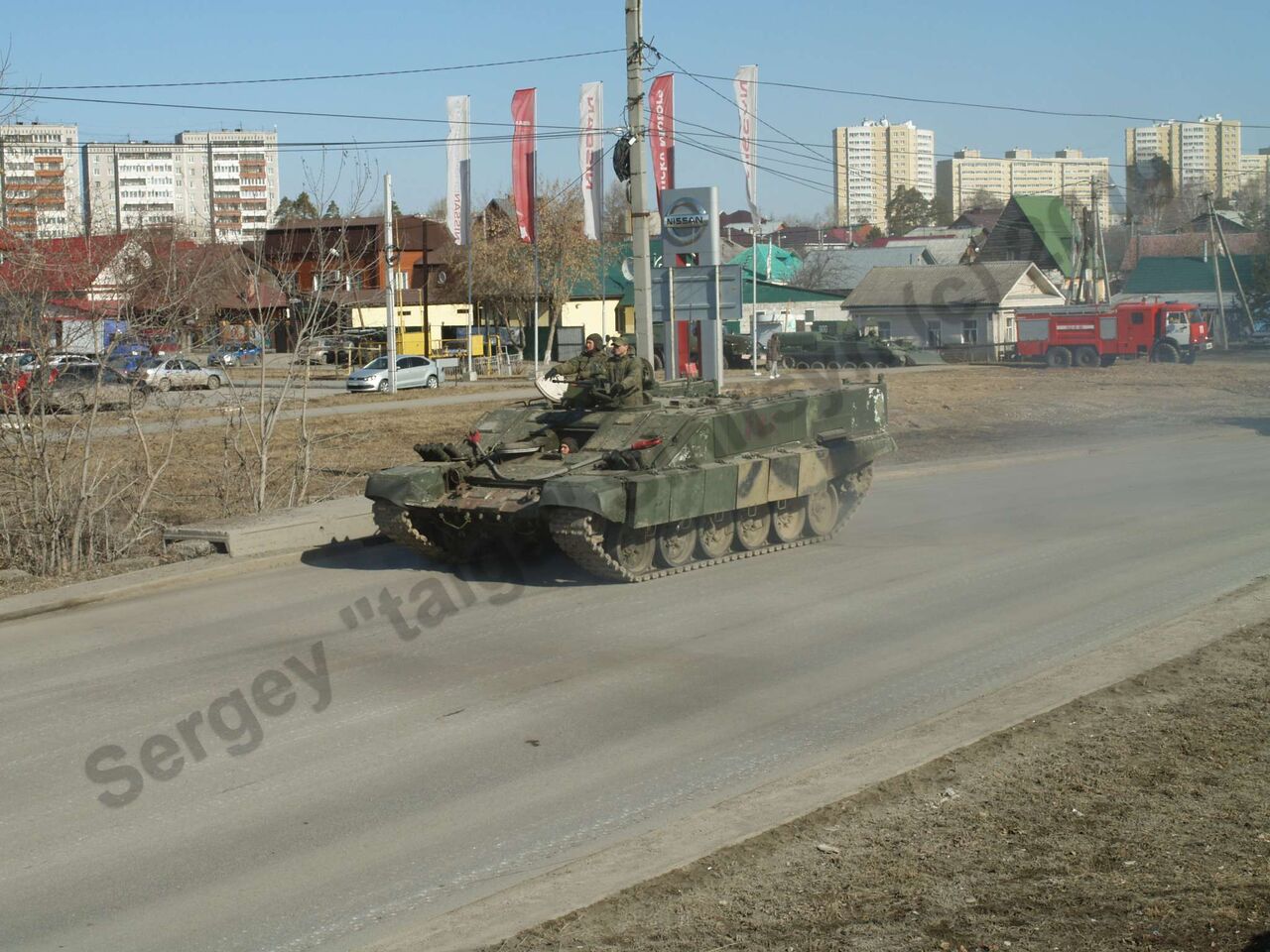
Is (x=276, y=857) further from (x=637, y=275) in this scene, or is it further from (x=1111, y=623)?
(x=637, y=275)

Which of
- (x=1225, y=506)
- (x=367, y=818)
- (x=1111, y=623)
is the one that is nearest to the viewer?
(x=367, y=818)

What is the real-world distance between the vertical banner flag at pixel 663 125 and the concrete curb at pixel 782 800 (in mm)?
17376

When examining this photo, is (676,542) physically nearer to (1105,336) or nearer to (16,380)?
(16,380)

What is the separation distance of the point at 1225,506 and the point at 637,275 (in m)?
7.86

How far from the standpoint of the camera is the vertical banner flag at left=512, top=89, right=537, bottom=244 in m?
33.0

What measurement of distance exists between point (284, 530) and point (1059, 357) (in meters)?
39.3

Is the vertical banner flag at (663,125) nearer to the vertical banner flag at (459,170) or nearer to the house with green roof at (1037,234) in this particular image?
the vertical banner flag at (459,170)

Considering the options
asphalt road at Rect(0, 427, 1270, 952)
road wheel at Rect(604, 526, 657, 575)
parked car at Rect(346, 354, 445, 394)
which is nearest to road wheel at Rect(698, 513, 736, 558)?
asphalt road at Rect(0, 427, 1270, 952)

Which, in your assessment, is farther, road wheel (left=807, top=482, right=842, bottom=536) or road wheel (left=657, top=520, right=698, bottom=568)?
road wheel (left=807, top=482, right=842, bottom=536)

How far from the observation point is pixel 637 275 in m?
19.3

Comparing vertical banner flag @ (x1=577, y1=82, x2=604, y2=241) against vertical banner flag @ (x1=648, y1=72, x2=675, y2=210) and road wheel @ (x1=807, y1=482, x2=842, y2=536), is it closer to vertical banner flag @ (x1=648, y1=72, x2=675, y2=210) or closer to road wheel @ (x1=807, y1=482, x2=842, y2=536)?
vertical banner flag @ (x1=648, y1=72, x2=675, y2=210)

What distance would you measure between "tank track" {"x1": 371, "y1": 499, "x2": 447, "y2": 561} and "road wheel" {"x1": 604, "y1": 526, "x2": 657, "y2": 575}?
199 cm

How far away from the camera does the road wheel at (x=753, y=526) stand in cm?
1437

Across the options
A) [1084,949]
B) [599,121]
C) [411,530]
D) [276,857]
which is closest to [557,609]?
[411,530]
